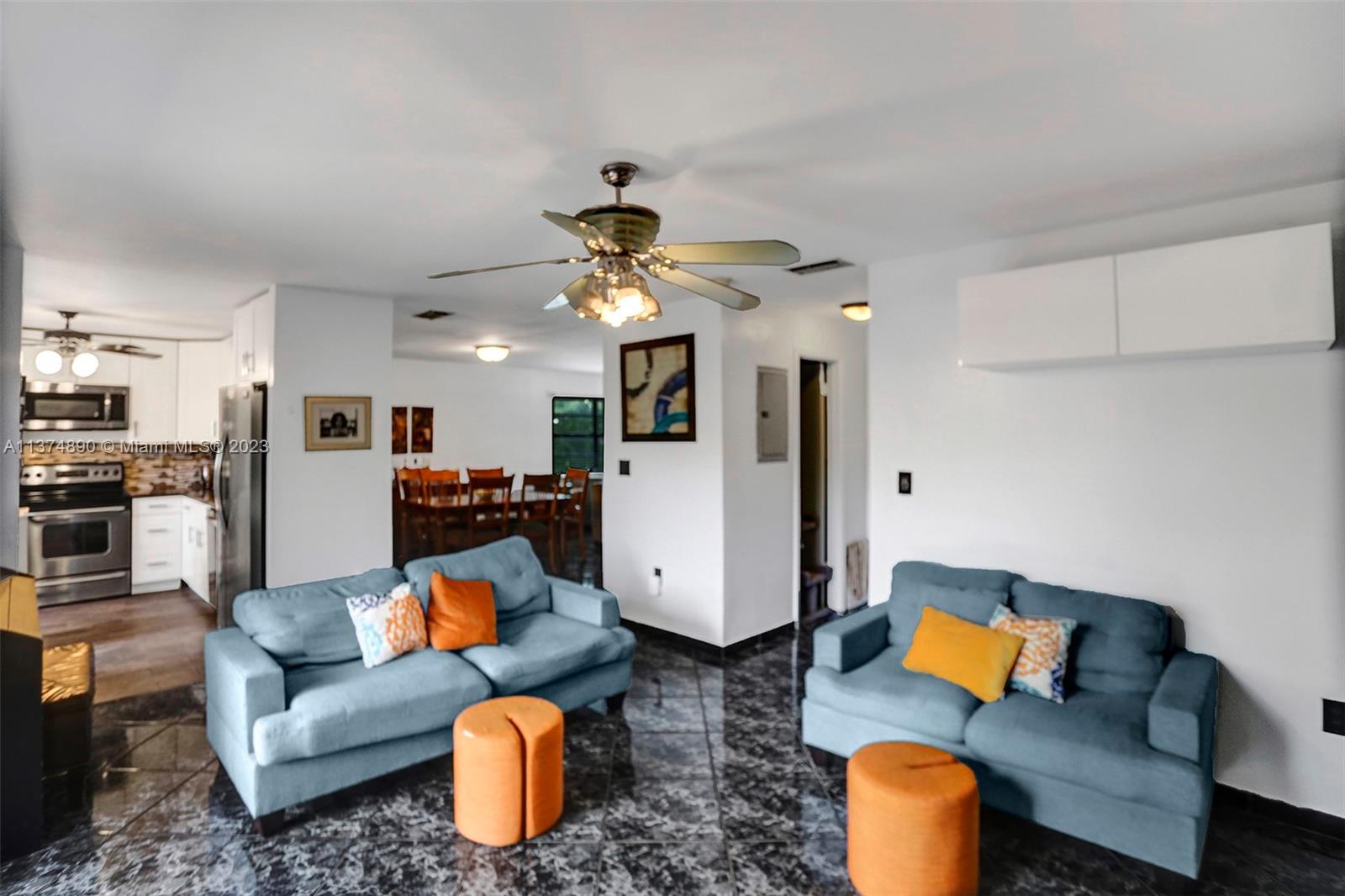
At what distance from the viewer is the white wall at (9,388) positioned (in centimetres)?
327

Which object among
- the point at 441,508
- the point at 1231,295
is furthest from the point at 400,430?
the point at 1231,295

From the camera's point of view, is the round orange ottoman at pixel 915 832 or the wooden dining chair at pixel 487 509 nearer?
the round orange ottoman at pixel 915 832

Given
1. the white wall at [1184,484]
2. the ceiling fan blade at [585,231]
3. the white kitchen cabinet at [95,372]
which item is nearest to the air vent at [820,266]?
the white wall at [1184,484]

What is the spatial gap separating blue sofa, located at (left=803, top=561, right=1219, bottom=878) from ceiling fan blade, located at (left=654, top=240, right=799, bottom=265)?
1.69 meters

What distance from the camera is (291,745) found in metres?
2.47

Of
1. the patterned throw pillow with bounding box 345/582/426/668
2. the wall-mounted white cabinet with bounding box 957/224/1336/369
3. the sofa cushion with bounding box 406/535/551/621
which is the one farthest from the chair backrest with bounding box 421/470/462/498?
the wall-mounted white cabinet with bounding box 957/224/1336/369

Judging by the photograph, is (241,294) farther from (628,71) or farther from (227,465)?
(628,71)

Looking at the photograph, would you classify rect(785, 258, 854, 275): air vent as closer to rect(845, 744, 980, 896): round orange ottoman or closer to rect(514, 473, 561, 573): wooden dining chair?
rect(845, 744, 980, 896): round orange ottoman

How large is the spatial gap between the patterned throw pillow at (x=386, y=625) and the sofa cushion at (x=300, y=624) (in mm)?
63

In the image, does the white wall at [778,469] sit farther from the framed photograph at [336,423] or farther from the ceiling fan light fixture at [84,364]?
the ceiling fan light fixture at [84,364]

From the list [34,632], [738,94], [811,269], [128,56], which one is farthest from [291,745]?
[811,269]

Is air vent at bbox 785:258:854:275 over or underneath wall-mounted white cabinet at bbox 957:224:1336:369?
over

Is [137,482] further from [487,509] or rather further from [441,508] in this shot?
[487,509]

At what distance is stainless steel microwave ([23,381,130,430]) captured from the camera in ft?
18.8
